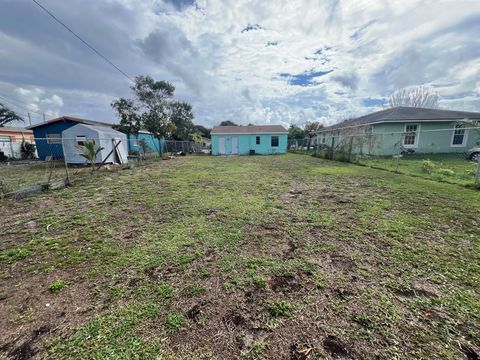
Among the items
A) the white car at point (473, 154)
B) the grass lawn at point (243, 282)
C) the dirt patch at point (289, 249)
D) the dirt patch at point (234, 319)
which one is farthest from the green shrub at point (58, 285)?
the white car at point (473, 154)

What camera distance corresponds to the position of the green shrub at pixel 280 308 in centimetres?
184

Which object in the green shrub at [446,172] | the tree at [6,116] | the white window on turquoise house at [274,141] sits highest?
the tree at [6,116]

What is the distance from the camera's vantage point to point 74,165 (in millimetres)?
12797

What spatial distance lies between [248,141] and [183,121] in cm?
989

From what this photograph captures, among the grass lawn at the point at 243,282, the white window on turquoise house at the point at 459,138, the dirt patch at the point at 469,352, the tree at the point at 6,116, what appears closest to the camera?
the dirt patch at the point at 469,352

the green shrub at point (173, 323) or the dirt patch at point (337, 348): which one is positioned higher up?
the green shrub at point (173, 323)

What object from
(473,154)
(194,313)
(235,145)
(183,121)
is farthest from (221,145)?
(194,313)

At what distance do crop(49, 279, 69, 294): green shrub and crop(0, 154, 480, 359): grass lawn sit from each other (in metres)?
0.01

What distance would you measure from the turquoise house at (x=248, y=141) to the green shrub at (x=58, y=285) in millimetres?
21397

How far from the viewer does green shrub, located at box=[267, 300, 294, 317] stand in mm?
1844

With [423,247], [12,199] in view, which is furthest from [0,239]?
[423,247]

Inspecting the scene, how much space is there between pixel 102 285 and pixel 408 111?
21955mm

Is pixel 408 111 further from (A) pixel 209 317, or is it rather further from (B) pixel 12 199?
(B) pixel 12 199

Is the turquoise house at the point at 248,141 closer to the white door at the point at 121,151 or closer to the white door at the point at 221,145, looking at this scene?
the white door at the point at 221,145
